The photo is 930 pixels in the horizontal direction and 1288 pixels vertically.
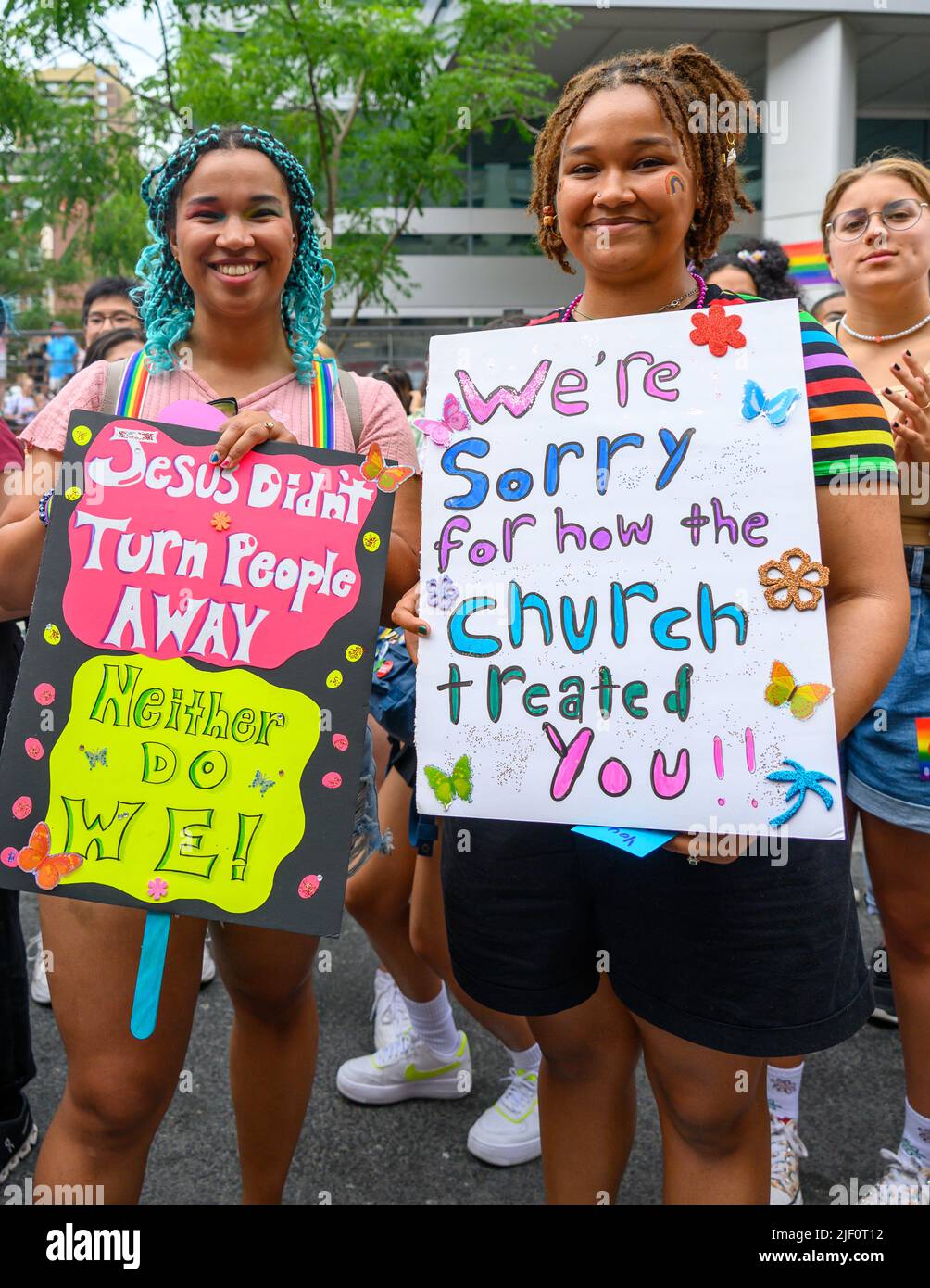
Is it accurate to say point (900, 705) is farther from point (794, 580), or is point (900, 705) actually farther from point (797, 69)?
point (797, 69)

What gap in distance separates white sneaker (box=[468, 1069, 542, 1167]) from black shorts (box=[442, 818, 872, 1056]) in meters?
1.02

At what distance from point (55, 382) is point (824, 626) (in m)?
10.1

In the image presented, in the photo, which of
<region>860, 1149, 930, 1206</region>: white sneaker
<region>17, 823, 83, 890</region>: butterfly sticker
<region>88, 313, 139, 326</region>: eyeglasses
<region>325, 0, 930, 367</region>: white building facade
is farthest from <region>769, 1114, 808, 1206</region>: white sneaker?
<region>325, 0, 930, 367</region>: white building facade

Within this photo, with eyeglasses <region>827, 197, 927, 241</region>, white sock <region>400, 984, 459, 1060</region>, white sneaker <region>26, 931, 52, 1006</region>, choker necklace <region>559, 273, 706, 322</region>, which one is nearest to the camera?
choker necklace <region>559, 273, 706, 322</region>

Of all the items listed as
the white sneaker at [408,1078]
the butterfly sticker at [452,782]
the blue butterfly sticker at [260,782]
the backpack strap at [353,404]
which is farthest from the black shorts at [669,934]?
the white sneaker at [408,1078]

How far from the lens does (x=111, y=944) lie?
5.38ft

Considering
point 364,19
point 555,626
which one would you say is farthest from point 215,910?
point 364,19

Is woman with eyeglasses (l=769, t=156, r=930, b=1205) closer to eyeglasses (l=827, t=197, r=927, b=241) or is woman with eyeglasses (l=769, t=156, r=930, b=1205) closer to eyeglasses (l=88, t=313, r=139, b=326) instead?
eyeglasses (l=827, t=197, r=927, b=241)

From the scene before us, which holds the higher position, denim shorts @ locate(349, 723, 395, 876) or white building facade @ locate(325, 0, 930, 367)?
white building facade @ locate(325, 0, 930, 367)

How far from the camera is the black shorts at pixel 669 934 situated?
4.87ft

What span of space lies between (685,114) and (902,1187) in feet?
7.29

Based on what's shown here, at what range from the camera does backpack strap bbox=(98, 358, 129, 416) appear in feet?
5.77

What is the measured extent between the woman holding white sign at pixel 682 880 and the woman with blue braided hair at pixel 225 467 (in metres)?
0.38

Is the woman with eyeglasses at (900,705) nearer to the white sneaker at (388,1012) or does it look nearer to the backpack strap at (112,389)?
the white sneaker at (388,1012)
